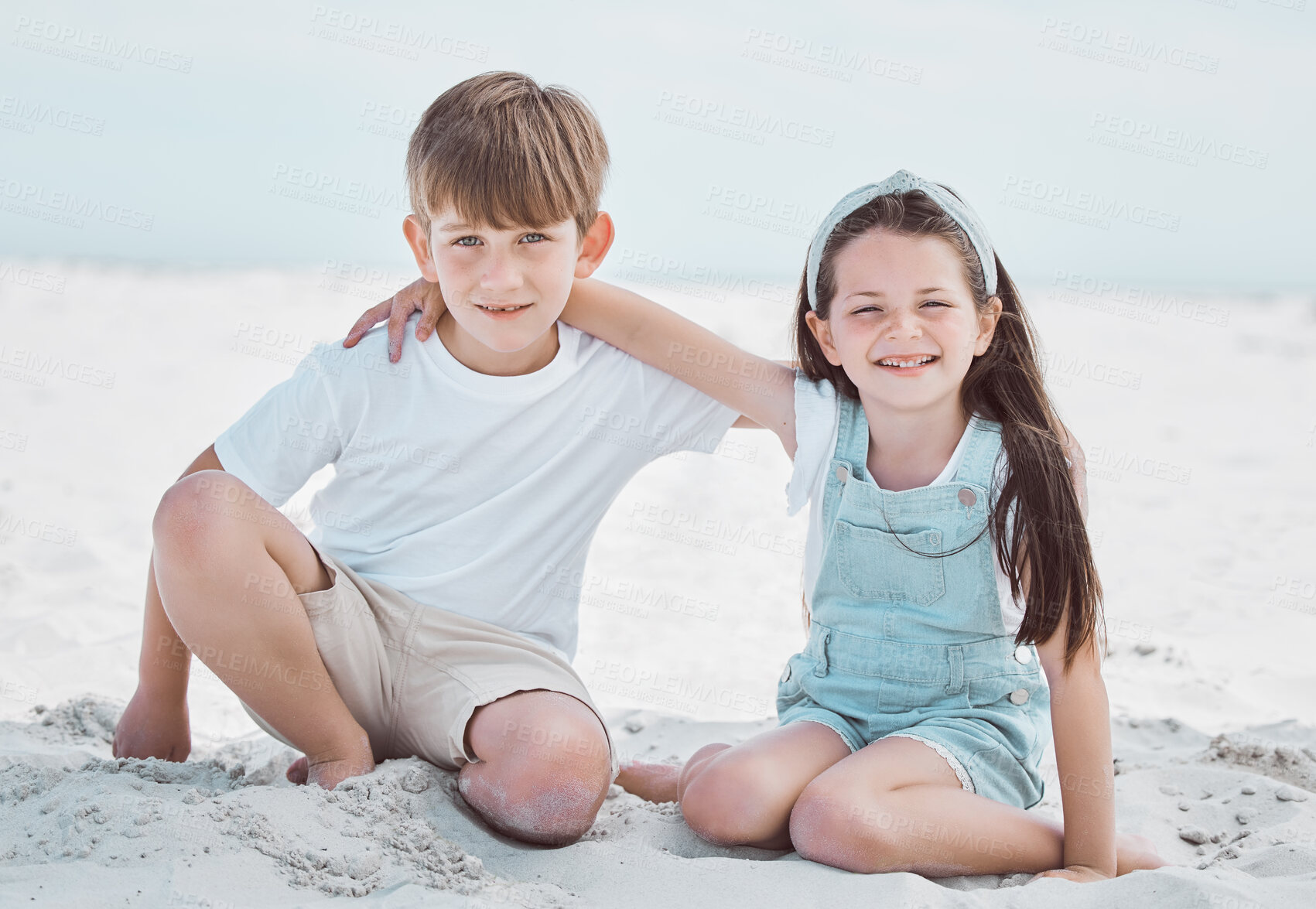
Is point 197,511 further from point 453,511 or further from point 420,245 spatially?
point 420,245

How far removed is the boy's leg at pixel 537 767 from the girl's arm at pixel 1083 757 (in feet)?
2.47

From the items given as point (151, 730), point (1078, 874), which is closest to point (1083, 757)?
point (1078, 874)

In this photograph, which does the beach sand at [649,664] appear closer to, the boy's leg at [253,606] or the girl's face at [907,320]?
the boy's leg at [253,606]

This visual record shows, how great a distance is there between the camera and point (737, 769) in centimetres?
190

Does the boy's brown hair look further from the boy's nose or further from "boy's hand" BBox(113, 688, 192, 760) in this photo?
"boy's hand" BBox(113, 688, 192, 760)

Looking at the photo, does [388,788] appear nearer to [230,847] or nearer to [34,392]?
[230,847]

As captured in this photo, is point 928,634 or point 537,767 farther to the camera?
point 928,634

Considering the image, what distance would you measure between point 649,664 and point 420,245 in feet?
4.94

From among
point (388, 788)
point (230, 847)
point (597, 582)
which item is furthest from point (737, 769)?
point (597, 582)

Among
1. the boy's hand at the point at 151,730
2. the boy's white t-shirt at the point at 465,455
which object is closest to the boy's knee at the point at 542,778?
the boy's white t-shirt at the point at 465,455

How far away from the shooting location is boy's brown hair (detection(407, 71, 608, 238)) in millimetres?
1990

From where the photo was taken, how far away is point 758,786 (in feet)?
6.12

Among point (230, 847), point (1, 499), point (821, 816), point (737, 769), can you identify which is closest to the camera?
point (230, 847)

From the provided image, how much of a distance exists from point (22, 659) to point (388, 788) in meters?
1.54
